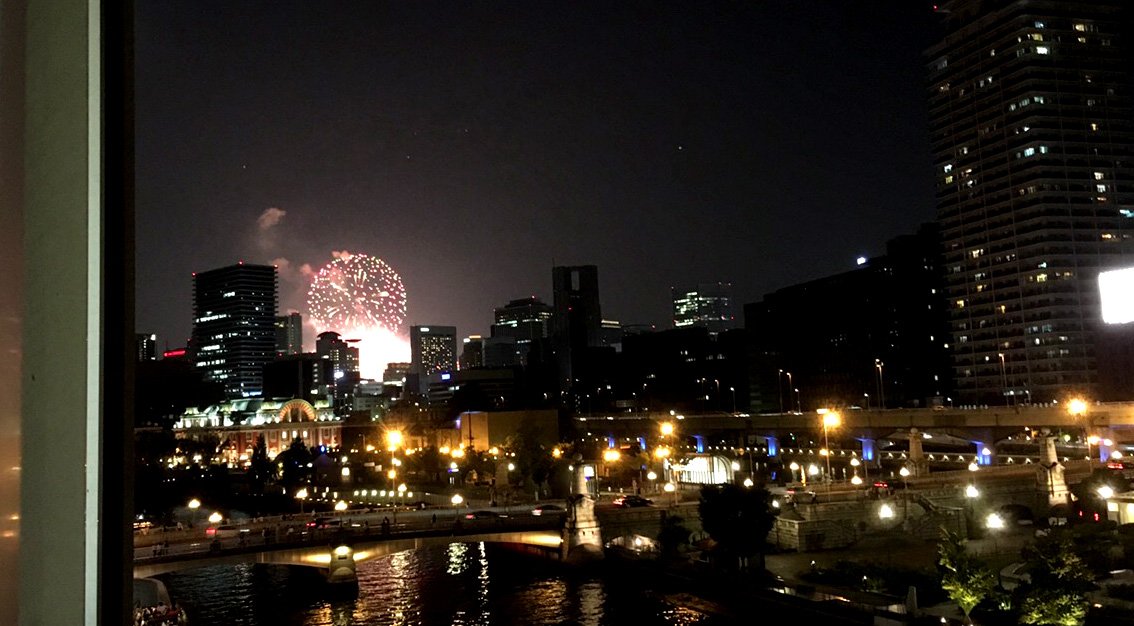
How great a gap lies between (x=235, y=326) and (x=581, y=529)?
115742 mm

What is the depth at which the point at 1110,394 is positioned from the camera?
202ft

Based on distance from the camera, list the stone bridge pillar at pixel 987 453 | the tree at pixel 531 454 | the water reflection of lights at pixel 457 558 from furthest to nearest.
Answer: the stone bridge pillar at pixel 987 453 → the tree at pixel 531 454 → the water reflection of lights at pixel 457 558

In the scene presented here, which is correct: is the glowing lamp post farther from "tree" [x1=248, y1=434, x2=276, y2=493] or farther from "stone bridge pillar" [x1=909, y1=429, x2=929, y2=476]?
"stone bridge pillar" [x1=909, y1=429, x2=929, y2=476]

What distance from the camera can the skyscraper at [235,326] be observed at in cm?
13212

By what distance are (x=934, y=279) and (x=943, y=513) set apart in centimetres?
5389

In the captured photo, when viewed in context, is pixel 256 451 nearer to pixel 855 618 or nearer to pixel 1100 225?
pixel 855 618

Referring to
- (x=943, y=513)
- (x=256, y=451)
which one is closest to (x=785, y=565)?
(x=943, y=513)

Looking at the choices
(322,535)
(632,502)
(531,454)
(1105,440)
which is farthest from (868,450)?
(322,535)

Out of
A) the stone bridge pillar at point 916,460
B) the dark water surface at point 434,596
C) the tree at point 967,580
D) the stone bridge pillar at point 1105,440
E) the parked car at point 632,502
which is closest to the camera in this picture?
the tree at point 967,580

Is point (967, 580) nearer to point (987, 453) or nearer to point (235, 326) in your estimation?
point (987, 453)

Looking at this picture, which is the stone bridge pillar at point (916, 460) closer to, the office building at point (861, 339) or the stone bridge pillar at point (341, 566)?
the stone bridge pillar at point (341, 566)

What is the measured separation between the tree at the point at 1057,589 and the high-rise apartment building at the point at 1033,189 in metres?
49.8

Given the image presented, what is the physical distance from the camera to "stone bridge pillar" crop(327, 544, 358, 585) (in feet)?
88.4

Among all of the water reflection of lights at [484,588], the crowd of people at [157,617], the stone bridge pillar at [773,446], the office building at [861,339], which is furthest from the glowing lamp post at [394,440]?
the crowd of people at [157,617]
